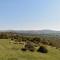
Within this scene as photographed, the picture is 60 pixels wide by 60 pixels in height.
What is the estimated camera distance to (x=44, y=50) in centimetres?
3175

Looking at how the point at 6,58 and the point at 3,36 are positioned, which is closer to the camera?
the point at 6,58

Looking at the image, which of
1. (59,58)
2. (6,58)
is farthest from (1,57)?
(59,58)

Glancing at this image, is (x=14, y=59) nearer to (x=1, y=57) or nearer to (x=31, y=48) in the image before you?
(x=1, y=57)

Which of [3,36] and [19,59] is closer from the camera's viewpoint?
[19,59]

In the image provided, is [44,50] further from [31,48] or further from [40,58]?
[40,58]

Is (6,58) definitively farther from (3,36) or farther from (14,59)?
(3,36)

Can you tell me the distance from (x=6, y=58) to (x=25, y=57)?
331 centimetres

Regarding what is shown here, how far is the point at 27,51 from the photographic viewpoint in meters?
31.3

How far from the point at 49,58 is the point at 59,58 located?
1.83 metres

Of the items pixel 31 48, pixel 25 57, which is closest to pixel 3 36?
pixel 31 48

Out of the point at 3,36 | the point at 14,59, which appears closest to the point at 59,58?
the point at 14,59

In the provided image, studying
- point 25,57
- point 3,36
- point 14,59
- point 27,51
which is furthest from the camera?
point 3,36

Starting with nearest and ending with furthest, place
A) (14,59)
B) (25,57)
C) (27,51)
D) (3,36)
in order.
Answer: (14,59), (25,57), (27,51), (3,36)

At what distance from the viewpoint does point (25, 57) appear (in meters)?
26.5
